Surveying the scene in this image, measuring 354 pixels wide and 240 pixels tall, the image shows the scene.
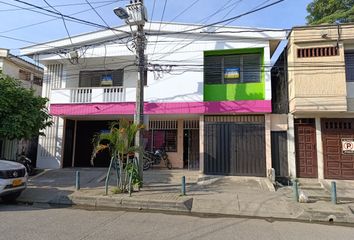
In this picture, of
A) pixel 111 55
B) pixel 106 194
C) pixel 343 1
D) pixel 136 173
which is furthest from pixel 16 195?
pixel 343 1

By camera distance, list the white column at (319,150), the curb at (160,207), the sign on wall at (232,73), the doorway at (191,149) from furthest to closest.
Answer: the doorway at (191,149)
the sign on wall at (232,73)
the white column at (319,150)
the curb at (160,207)

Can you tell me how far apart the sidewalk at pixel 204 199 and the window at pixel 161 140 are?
3.49m

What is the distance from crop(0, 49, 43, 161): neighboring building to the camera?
15.1m

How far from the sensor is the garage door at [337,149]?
12.1 metres

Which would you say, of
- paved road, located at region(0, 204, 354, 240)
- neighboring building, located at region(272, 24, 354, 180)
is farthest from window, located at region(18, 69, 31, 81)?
neighboring building, located at region(272, 24, 354, 180)

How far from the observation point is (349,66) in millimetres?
12391

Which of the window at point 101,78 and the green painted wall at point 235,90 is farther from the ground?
the window at point 101,78

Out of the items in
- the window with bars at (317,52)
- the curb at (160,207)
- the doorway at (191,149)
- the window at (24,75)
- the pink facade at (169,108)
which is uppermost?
the window at (24,75)

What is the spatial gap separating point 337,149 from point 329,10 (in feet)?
42.7

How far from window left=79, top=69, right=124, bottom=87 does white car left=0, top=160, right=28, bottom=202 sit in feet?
25.6

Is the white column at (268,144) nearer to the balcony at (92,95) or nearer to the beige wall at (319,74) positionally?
the beige wall at (319,74)

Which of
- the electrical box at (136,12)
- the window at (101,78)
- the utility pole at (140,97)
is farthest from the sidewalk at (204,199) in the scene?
the electrical box at (136,12)

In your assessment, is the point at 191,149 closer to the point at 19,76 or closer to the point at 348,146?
the point at 348,146

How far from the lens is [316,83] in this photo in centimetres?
1189
